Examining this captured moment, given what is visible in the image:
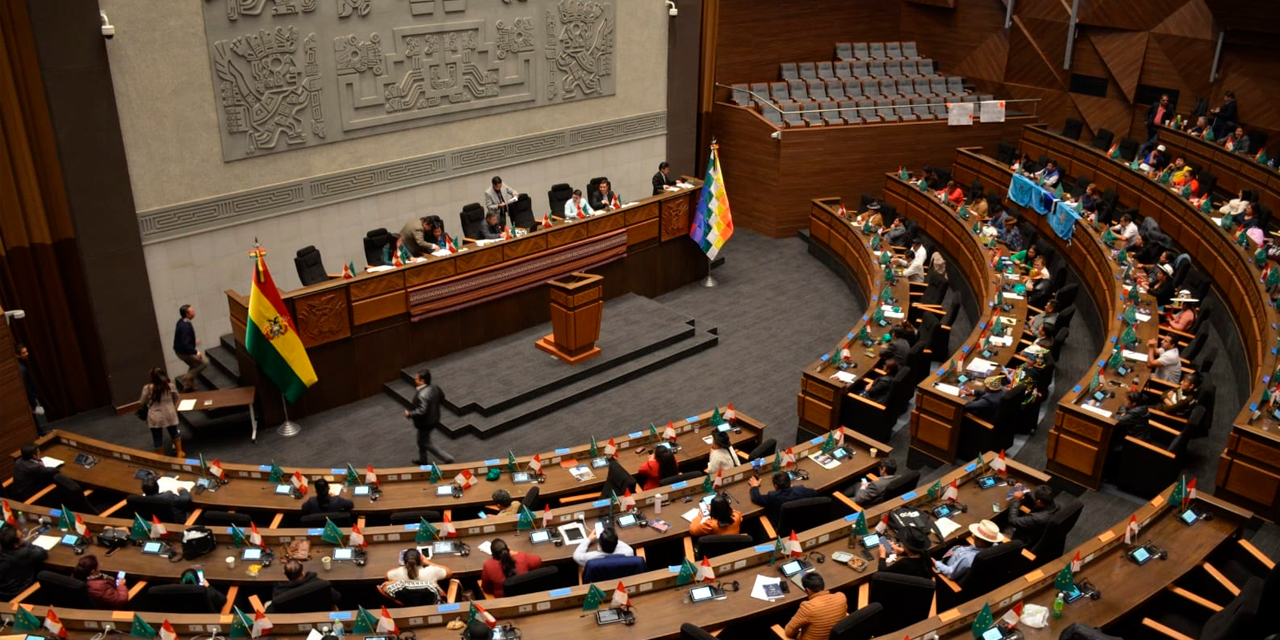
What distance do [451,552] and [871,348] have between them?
5.16 m

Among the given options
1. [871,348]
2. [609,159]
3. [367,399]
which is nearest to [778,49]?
[609,159]

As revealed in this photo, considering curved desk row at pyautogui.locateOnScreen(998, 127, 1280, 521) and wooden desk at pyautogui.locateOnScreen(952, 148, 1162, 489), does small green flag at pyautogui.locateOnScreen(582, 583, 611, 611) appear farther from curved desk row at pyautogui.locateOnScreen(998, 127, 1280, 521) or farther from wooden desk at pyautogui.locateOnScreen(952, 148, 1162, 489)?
curved desk row at pyautogui.locateOnScreen(998, 127, 1280, 521)

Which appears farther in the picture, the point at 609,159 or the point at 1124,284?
the point at 609,159

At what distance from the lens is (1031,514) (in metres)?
6.85

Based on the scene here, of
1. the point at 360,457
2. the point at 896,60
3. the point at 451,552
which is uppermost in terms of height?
the point at 896,60

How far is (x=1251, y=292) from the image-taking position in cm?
1034

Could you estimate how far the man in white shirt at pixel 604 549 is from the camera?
648 centimetres

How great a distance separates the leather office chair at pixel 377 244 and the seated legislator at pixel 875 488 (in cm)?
602

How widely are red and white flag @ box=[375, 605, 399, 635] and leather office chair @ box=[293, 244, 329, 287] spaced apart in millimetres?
5592

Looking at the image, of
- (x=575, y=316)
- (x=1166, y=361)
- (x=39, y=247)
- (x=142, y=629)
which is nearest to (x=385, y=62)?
(x=575, y=316)

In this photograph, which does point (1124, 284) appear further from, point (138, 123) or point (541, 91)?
point (138, 123)

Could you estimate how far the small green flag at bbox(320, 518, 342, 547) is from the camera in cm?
676

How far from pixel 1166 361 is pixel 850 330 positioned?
3.69m

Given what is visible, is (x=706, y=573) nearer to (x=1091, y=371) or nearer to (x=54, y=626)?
(x=54, y=626)
